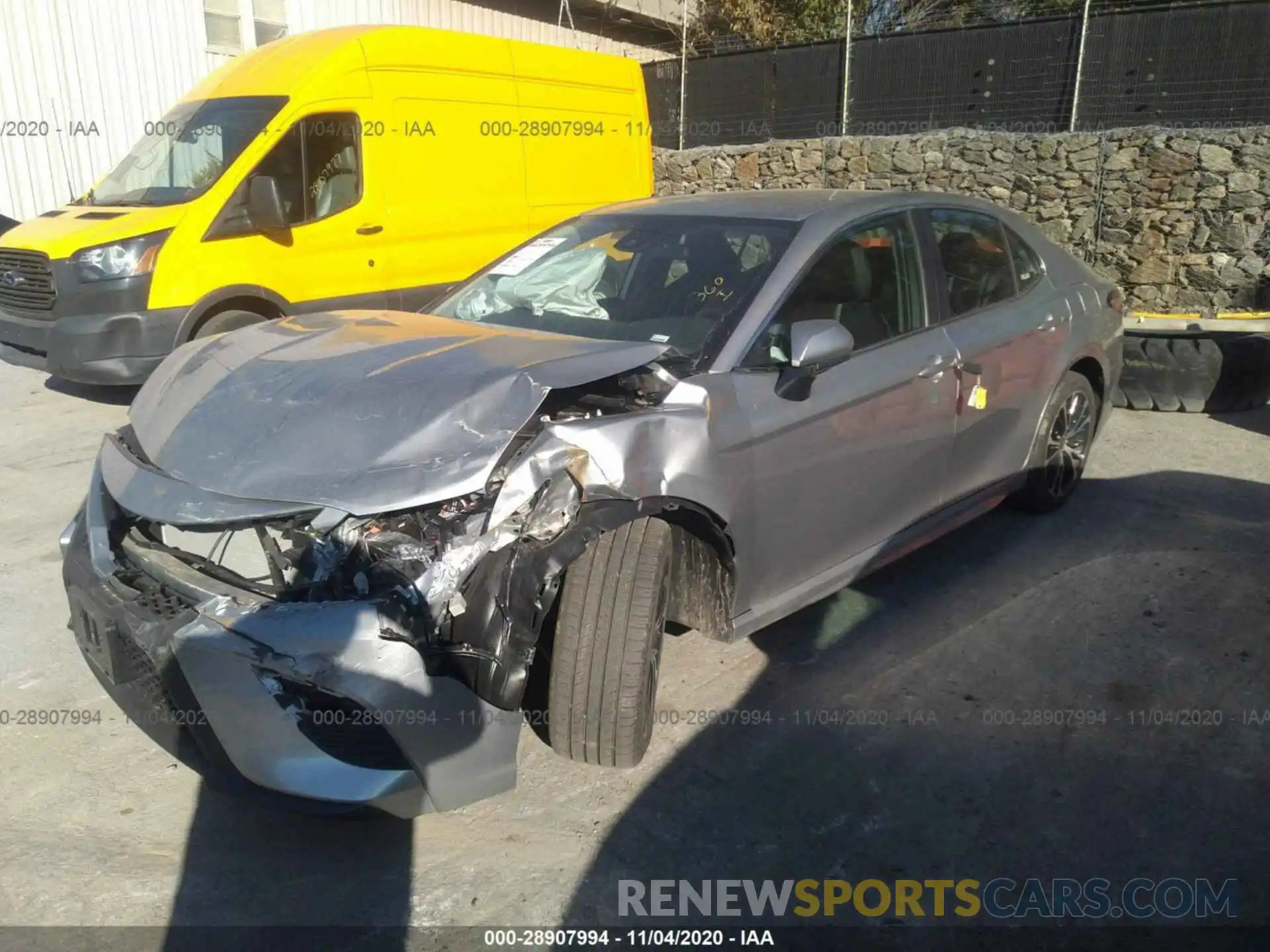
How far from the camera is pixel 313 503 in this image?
2467 millimetres

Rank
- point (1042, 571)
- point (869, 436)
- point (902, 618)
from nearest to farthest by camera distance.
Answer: point (869, 436), point (902, 618), point (1042, 571)

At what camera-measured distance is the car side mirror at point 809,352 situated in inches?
124

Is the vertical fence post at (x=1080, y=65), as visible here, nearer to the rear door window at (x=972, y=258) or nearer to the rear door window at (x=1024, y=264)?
the rear door window at (x=1024, y=264)

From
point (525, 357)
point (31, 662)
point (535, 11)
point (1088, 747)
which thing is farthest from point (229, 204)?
point (535, 11)

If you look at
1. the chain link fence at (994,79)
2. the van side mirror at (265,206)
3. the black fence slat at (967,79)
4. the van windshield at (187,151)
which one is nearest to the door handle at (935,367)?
the van side mirror at (265,206)

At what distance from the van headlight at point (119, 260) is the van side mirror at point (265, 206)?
2.26 ft

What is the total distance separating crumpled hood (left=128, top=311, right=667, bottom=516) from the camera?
2.53m

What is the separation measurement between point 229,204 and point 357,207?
0.89m

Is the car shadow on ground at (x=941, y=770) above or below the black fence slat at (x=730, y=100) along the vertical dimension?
below

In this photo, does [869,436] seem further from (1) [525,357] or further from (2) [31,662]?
(2) [31,662]

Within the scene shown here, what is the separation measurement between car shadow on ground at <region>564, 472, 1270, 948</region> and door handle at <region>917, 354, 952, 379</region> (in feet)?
3.26

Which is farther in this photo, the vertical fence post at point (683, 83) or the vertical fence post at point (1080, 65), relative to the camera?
the vertical fence post at point (683, 83)

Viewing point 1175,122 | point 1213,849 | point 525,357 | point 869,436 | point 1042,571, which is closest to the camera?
point 1213,849

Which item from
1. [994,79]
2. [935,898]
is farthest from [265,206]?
[994,79]
